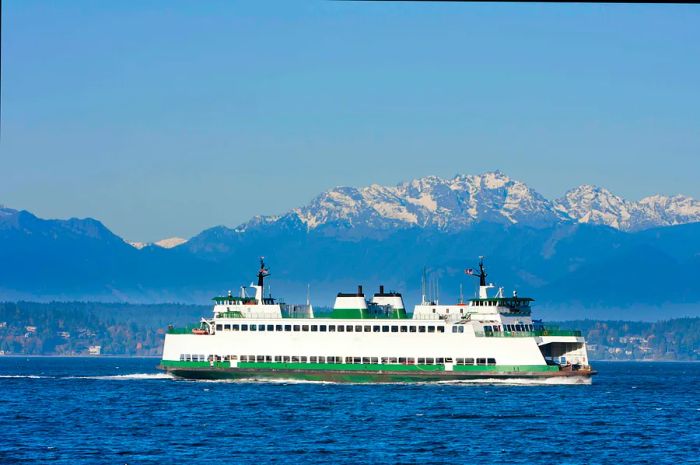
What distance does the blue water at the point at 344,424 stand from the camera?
180ft

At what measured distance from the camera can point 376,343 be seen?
87.8 metres

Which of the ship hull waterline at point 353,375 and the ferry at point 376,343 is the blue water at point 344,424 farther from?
the ferry at point 376,343

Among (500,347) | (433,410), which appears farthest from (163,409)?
(500,347)

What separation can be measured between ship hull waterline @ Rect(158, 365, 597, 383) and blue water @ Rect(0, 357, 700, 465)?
2.28 feet

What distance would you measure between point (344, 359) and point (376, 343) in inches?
98.3

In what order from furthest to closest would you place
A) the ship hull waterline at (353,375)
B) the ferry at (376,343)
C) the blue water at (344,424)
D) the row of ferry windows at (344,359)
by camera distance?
1. the row of ferry windows at (344,359)
2. the ferry at (376,343)
3. the ship hull waterline at (353,375)
4. the blue water at (344,424)

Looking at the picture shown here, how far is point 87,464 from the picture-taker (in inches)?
2005

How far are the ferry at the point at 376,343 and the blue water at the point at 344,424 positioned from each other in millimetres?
1254

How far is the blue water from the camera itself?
5478cm

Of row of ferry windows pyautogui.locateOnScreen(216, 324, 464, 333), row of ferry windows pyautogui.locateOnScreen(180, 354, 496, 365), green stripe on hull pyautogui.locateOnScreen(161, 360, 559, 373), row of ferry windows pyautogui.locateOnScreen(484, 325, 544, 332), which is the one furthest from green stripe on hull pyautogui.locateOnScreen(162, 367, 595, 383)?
row of ferry windows pyautogui.locateOnScreen(484, 325, 544, 332)

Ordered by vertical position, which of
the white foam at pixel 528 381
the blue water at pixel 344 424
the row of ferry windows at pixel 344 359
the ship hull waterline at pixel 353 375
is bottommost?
the blue water at pixel 344 424

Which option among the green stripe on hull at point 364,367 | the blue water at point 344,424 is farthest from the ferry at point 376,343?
the blue water at point 344,424

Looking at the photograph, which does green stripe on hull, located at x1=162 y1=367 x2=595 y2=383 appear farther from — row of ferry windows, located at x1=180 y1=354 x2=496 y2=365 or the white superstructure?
row of ferry windows, located at x1=180 y1=354 x2=496 y2=365

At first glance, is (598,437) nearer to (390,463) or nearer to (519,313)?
(390,463)
